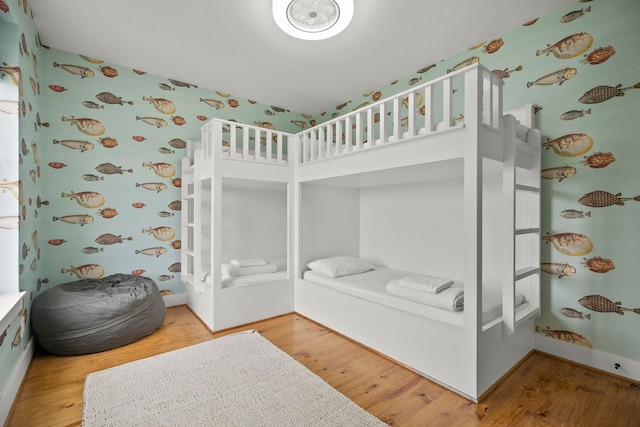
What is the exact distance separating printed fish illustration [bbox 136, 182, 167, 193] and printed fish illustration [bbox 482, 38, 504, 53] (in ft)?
11.8

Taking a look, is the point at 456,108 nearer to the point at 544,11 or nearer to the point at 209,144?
the point at 544,11

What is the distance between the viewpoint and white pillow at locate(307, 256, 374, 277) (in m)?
2.88

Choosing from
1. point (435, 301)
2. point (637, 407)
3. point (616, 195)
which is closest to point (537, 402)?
point (637, 407)

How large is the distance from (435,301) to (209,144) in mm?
2410

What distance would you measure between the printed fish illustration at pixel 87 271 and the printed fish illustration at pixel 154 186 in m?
0.93

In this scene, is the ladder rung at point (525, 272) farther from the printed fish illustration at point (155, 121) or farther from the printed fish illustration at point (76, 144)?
the printed fish illustration at point (76, 144)

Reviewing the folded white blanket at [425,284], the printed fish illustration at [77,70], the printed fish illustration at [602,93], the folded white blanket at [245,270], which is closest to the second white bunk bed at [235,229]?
the folded white blanket at [245,270]

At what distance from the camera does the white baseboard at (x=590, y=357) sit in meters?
1.91

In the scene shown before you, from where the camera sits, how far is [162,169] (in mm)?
3268

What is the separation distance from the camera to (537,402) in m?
1.67

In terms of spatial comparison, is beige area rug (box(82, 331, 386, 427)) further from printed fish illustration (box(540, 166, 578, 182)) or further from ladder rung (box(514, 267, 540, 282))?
printed fish illustration (box(540, 166, 578, 182))

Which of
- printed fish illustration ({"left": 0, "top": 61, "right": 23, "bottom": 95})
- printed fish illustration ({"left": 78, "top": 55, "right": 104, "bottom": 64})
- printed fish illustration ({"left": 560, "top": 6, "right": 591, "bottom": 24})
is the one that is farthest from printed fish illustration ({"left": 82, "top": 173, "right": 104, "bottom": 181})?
printed fish illustration ({"left": 560, "top": 6, "right": 591, "bottom": 24})

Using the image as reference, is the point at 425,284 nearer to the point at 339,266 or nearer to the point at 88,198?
the point at 339,266

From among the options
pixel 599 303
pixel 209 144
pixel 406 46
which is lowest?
pixel 599 303
